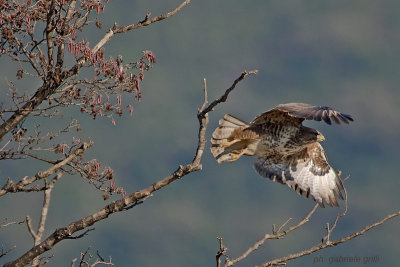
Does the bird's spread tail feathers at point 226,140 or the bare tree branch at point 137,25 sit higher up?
the bare tree branch at point 137,25

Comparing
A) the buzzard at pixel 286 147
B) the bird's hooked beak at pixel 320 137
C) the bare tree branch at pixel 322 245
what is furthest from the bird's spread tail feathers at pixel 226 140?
the bare tree branch at pixel 322 245

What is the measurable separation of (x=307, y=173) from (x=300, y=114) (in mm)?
2367

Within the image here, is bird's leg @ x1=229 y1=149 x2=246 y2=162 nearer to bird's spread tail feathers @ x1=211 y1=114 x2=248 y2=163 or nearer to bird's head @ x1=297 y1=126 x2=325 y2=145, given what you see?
bird's spread tail feathers @ x1=211 y1=114 x2=248 y2=163

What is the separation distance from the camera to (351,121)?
25.3 feet

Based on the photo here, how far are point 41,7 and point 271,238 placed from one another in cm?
379

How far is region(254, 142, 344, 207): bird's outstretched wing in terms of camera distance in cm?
1035

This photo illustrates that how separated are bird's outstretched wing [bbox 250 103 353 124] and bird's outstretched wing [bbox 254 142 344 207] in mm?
1014

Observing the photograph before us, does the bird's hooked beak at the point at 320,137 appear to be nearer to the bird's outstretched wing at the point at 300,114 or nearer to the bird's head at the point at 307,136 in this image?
the bird's head at the point at 307,136

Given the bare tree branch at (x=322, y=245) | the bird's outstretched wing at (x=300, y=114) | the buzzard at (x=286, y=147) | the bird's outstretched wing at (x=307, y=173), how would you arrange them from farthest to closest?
the bird's outstretched wing at (x=307, y=173) < the buzzard at (x=286, y=147) < the bird's outstretched wing at (x=300, y=114) < the bare tree branch at (x=322, y=245)

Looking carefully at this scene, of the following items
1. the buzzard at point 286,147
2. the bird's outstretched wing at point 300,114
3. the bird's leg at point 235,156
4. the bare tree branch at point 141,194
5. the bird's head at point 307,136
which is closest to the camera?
the bare tree branch at point 141,194

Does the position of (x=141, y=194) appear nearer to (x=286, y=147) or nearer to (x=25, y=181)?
(x=25, y=181)

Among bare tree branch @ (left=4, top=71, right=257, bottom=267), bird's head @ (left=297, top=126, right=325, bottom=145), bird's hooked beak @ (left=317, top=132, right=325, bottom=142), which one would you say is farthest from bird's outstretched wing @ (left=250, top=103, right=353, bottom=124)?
bare tree branch @ (left=4, top=71, right=257, bottom=267)

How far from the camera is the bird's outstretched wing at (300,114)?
26.0 ft

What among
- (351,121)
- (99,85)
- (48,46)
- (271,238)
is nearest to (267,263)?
(271,238)
